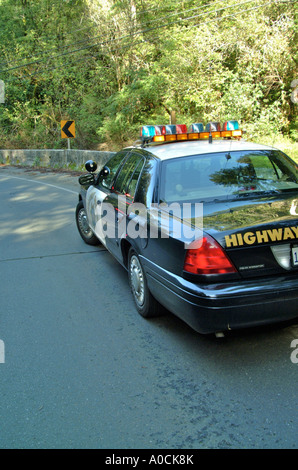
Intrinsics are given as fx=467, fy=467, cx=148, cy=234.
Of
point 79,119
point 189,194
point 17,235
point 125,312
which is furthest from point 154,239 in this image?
point 79,119

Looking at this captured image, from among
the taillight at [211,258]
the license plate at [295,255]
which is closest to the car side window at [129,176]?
the taillight at [211,258]

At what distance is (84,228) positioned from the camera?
7.37m

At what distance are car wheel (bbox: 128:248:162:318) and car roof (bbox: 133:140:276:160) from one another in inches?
40.9

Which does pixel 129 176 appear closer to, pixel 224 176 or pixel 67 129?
pixel 224 176

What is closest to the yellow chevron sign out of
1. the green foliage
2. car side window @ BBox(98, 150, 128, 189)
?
the green foliage

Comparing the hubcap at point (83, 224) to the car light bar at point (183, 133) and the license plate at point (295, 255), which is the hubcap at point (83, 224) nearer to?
the car light bar at point (183, 133)

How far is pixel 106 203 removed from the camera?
5.75 meters

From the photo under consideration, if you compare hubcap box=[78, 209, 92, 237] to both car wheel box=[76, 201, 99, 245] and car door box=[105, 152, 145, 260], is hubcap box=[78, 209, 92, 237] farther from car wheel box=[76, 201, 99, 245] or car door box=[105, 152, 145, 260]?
car door box=[105, 152, 145, 260]

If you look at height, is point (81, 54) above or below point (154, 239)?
above

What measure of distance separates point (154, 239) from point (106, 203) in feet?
6.14

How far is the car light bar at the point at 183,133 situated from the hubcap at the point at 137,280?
1490 millimetres

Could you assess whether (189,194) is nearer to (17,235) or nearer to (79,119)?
(17,235)

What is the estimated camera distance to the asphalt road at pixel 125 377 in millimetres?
2803

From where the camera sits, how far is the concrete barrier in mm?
16856
